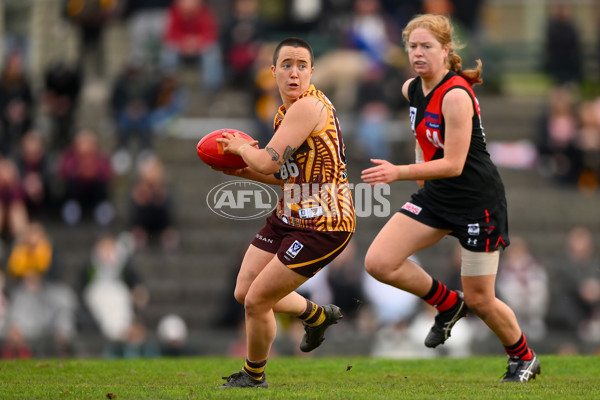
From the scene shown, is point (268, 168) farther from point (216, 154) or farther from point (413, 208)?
point (413, 208)

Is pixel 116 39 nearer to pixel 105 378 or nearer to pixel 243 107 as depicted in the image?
pixel 243 107

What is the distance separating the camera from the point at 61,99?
16.3 m

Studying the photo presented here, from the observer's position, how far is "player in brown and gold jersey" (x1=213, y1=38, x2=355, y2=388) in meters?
6.62

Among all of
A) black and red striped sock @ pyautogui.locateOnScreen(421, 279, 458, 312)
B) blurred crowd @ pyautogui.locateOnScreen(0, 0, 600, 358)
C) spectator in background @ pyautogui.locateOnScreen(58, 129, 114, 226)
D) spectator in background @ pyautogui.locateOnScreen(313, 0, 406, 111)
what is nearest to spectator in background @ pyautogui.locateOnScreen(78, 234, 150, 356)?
blurred crowd @ pyautogui.locateOnScreen(0, 0, 600, 358)

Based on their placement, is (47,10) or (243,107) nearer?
(243,107)

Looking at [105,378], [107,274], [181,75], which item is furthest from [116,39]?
[105,378]

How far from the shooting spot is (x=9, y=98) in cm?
1617

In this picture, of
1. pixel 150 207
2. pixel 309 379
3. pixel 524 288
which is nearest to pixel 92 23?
pixel 150 207

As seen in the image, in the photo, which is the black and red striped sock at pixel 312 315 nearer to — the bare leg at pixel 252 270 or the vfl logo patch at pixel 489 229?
the bare leg at pixel 252 270

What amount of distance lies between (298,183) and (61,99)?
1030cm

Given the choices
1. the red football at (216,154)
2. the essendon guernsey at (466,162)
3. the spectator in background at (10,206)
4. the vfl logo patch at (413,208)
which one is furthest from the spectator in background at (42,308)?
the essendon guernsey at (466,162)

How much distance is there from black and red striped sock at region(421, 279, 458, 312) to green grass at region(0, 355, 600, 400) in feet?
1.87

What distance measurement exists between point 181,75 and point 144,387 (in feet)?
36.8

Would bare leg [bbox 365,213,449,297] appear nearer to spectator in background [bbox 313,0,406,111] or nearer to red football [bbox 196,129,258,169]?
red football [bbox 196,129,258,169]
